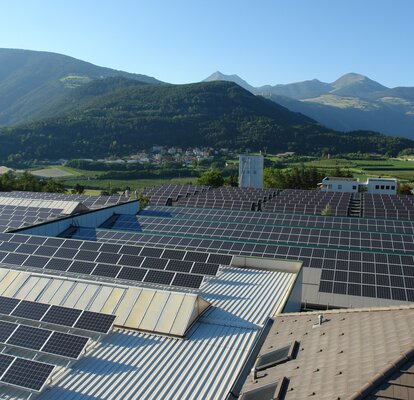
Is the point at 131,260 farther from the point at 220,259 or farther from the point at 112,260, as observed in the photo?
the point at 220,259

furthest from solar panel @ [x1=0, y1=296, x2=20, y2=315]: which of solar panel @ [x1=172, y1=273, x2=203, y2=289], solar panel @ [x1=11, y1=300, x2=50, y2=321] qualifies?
solar panel @ [x1=172, y1=273, x2=203, y2=289]

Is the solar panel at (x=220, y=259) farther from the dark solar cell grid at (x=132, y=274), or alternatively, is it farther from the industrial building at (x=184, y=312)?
the dark solar cell grid at (x=132, y=274)

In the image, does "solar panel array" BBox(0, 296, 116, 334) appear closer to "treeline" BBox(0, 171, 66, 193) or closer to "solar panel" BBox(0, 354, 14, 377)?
"solar panel" BBox(0, 354, 14, 377)

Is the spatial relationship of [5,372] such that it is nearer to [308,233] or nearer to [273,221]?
[308,233]

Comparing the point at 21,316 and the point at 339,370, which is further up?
the point at 339,370

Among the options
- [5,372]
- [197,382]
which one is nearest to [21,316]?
[5,372]

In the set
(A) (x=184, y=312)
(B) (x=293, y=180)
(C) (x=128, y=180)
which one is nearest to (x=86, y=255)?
(A) (x=184, y=312)

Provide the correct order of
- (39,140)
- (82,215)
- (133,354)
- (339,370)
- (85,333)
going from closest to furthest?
1. (339,370)
2. (133,354)
3. (85,333)
4. (82,215)
5. (39,140)
